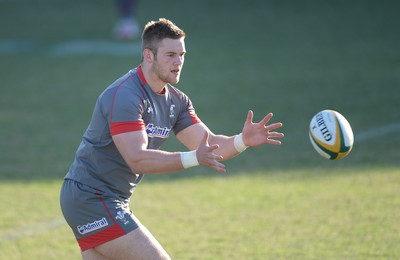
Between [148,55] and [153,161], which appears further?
[148,55]

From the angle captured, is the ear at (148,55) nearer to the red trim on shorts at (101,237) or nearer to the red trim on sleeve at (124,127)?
the red trim on sleeve at (124,127)

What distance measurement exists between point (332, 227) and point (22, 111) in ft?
26.3

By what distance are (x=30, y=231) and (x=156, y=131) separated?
330cm

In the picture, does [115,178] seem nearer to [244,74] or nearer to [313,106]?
[313,106]

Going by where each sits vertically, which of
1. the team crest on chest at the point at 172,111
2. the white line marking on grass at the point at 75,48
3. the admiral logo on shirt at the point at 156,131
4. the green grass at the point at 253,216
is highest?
the team crest on chest at the point at 172,111

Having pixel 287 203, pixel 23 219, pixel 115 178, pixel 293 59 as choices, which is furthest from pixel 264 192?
pixel 293 59

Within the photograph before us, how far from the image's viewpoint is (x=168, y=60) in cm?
643

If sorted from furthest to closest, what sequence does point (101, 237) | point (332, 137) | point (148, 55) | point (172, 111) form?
point (332, 137) → point (172, 111) → point (148, 55) → point (101, 237)

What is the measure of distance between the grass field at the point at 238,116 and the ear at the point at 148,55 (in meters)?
2.46

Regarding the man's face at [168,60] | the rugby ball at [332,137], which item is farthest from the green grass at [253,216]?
the man's face at [168,60]

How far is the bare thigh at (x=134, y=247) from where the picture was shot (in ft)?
20.4

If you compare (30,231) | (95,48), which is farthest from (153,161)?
(95,48)

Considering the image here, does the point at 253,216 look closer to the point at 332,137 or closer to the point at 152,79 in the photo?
the point at 332,137

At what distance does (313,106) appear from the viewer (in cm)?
1468
